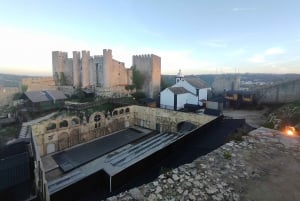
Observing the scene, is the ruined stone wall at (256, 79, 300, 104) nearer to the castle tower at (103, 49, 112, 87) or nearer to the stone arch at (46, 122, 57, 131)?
the castle tower at (103, 49, 112, 87)

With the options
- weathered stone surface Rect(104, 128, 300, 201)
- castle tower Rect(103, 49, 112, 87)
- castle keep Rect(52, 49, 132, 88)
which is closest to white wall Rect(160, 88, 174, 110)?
castle keep Rect(52, 49, 132, 88)

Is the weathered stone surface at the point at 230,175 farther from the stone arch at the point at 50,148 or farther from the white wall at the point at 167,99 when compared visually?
the white wall at the point at 167,99

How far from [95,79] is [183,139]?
86.0 ft

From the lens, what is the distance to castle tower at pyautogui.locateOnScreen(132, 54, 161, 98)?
91.9 feet

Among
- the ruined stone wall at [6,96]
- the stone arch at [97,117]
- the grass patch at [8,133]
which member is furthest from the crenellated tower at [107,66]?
the ruined stone wall at [6,96]

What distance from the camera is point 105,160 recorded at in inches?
548

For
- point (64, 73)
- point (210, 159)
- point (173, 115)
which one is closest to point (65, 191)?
point (210, 159)

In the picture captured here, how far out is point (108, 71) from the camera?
2709cm

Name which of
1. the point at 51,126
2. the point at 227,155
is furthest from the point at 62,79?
A: the point at 227,155

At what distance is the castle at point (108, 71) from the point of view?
27.3 meters

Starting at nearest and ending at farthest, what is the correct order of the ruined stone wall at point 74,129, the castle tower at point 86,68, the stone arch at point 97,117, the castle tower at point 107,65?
the ruined stone wall at point 74,129 < the stone arch at point 97,117 < the castle tower at point 107,65 < the castle tower at point 86,68

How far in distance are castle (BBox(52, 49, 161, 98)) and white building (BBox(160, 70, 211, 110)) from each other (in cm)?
489

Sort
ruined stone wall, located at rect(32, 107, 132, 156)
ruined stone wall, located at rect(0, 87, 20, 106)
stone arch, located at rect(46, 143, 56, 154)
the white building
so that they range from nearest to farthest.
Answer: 1. ruined stone wall, located at rect(32, 107, 132, 156)
2. stone arch, located at rect(46, 143, 56, 154)
3. the white building
4. ruined stone wall, located at rect(0, 87, 20, 106)

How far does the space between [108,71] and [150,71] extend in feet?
21.1
